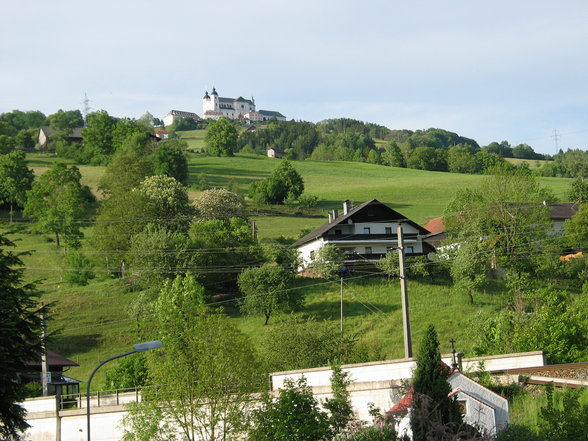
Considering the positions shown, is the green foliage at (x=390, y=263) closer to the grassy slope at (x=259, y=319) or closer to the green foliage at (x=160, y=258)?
the grassy slope at (x=259, y=319)

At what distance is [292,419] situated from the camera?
27.0 meters

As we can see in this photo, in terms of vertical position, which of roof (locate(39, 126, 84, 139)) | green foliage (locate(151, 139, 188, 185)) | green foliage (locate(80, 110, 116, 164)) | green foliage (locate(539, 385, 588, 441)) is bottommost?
green foliage (locate(539, 385, 588, 441))

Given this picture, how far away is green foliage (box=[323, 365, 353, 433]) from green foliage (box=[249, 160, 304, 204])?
74.8 metres

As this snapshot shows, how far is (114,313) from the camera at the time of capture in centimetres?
6000

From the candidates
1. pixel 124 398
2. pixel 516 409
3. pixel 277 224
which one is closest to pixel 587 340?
pixel 516 409

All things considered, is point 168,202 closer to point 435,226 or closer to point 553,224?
point 435,226

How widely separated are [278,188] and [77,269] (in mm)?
38497

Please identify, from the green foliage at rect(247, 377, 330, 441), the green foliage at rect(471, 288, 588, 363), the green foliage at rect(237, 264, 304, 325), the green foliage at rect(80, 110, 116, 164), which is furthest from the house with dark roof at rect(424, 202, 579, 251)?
the green foliage at rect(80, 110, 116, 164)

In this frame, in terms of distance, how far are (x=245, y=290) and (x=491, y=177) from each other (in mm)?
29039

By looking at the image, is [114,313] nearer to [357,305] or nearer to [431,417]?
[357,305]

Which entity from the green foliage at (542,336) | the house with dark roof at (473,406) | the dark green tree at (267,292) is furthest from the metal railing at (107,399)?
the dark green tree at (267,292)

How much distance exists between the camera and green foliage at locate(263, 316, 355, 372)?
41781 millimetres

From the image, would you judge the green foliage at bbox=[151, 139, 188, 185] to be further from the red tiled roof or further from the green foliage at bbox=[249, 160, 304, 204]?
the red tiled roof

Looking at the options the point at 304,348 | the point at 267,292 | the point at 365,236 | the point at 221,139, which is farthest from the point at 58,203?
the point at 221,139
